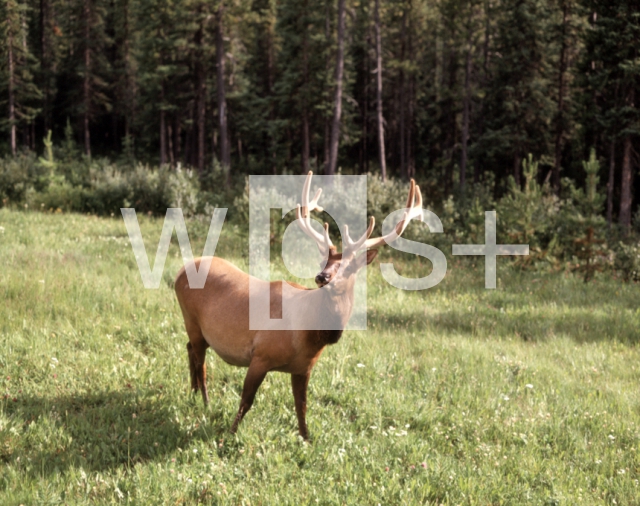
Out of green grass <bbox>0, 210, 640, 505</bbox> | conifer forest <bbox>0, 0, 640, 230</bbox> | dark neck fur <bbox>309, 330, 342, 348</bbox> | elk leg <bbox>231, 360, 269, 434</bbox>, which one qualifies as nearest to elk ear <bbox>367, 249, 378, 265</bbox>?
dark neck fur <bbox>309, 330, 342, 348</bbox>

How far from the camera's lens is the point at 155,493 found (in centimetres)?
441

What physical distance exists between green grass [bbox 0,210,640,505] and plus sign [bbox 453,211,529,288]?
216 inches

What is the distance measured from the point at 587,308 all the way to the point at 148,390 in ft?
31.8

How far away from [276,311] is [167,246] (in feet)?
33.3

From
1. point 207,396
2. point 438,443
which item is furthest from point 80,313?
point 438,443

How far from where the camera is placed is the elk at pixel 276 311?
4.88 metres

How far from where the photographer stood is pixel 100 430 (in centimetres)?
535

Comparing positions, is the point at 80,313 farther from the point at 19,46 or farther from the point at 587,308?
the point at 19,46

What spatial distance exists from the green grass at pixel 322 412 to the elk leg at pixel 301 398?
14 cm

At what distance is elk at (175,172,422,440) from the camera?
488 cm

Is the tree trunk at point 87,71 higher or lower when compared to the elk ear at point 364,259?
higher

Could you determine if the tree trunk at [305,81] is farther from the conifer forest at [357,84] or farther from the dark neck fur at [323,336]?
the dark neck fur at [323,336]

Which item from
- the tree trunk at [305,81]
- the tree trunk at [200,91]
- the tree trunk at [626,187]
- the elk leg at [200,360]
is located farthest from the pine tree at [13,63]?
the elk leg at [200,360]

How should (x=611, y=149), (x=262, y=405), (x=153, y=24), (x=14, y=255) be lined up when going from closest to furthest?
(x=262, y=405) < (x=14, y=255) < (x=611, y=149) < (x=153, y=24)
